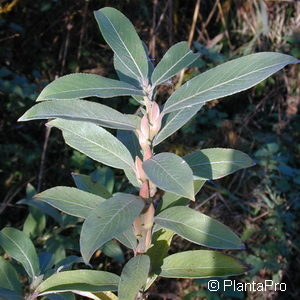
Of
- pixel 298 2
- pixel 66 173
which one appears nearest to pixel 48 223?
pixel 66 173

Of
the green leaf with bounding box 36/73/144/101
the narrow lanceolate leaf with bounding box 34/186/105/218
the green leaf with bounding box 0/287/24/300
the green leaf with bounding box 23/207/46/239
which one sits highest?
the green leaf with bounding box 36/73/144/101

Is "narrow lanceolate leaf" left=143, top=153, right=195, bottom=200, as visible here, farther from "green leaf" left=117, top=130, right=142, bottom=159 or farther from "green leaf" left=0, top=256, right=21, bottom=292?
"green leaf" left=0, top=256, right=21, bottom=292

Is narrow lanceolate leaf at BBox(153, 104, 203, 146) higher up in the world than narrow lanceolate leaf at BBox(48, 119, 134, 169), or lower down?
higher up

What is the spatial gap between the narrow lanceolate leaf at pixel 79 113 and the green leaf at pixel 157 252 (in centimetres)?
24

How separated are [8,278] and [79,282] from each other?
242 millimetres

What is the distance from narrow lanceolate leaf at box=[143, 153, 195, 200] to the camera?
2.21 ft

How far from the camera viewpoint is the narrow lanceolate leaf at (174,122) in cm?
80

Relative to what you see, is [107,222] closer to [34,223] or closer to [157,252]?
[157,252]

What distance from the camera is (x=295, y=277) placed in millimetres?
2160

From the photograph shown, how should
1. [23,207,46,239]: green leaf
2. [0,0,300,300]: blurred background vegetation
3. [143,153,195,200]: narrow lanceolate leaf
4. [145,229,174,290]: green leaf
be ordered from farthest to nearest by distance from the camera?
[0,0,300,300]: blurred background vegetation, [23,207,46,239]: green leaf, [145,229,174,290]: green leaf, [143,153,195,200]: narrow lanceolate leaf

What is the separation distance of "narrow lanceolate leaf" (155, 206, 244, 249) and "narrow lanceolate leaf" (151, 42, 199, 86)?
23 cm

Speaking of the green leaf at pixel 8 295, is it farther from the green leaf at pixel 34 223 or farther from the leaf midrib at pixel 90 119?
the green leaf at pixel 34 223

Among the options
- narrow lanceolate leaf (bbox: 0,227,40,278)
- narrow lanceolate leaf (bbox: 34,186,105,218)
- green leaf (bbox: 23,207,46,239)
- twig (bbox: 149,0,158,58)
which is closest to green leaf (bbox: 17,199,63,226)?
green leaf (bbox: 23,207,46,239)

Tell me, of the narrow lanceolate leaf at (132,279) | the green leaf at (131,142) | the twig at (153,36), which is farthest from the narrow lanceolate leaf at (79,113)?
the twig at (153,36)
